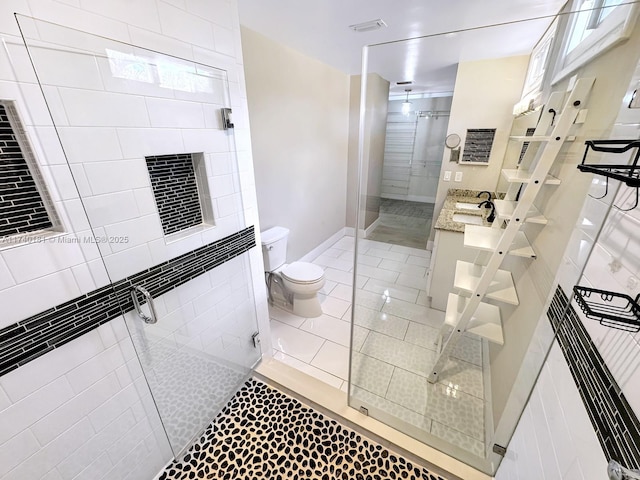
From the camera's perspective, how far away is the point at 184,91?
1121 millimetres

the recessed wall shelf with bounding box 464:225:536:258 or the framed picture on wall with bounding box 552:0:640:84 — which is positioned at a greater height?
the framed picture on wall with bounding box 552:0:640:84

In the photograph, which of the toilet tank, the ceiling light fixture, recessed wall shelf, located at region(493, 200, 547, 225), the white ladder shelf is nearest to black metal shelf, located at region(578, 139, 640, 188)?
the white ladder shelf

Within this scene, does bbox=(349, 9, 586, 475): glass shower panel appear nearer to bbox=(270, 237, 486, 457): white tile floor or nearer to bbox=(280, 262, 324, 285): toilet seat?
bbox=(270, 237, 486, 457): white tile floor

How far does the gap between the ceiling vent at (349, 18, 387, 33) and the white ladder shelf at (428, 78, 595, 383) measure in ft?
4.08

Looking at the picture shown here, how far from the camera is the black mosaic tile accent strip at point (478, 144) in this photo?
194cm

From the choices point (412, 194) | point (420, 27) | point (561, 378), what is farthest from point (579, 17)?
point (412, 194)

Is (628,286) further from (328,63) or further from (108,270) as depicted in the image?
(328,63)

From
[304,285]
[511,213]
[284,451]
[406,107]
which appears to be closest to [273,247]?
[304,285]

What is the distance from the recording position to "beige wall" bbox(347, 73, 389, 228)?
10.7 ft

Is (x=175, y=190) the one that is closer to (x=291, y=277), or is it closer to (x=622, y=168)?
(x=291, y=277)

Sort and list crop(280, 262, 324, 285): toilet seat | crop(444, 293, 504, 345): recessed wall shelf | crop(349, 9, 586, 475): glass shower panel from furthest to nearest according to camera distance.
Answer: crop(280, 262, 324, 285): toilet seat
crop(444, 293, 504, 345): recessed wall shelf
crop(349, 9, 586, 475): glass shower panel

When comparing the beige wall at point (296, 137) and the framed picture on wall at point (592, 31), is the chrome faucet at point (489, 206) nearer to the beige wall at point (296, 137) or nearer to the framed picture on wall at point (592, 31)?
the framed picture on wall at point (592, 31)

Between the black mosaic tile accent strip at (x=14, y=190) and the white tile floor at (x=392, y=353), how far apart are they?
1685mm

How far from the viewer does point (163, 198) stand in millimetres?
1186
